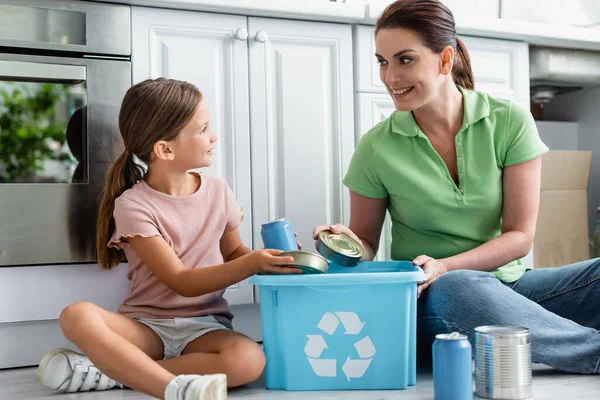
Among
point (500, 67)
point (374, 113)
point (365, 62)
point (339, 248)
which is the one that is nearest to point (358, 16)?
point (365, 62)

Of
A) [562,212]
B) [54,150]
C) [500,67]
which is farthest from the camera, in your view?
[562,212]

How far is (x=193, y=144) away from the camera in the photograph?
1691 mm

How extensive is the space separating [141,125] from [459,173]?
0.74 m

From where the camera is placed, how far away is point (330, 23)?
6.85 feet

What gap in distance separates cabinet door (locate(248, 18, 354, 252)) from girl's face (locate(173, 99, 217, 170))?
30 cm

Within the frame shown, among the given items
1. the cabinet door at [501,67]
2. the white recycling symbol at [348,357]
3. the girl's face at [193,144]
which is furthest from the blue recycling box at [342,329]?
the cabinet door at [501,67]

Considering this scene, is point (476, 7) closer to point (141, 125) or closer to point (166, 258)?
point (141, 125)

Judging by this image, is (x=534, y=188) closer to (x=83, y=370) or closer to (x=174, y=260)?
(x=174, y=260)

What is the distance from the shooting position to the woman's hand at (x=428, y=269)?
1.60m

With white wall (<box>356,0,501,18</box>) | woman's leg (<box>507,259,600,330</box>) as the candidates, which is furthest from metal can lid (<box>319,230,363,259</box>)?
white wall (<box>356,0,501,18</box>)

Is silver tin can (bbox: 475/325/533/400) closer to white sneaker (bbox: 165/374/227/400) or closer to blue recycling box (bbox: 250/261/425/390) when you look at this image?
blue recycling box (bbox: 250/261/425/390)

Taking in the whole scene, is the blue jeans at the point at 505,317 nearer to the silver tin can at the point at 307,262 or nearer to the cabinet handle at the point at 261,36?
the silver tin can at the point at 307,262

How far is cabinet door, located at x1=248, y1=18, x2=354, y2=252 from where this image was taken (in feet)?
6.57

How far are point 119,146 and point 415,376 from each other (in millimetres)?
899
